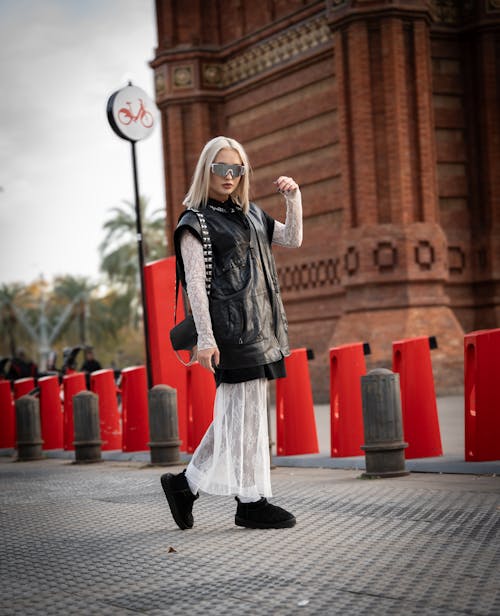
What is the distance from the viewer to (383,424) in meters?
7.81

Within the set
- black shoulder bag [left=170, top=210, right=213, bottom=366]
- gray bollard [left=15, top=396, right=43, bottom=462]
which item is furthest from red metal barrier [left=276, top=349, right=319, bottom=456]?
black shoulder bag [left=170, top=210, right=213, bottom=366]

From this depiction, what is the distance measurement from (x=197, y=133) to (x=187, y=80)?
1355mm

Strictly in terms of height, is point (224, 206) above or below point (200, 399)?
above

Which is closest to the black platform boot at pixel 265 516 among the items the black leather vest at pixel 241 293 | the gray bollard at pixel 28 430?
the black leather vest at pixel 241 293

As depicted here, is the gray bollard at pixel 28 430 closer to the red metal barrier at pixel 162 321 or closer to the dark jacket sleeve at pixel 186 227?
the red metal barrier at pixel 162 321

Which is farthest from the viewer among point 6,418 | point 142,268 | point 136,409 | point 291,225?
point 6,418

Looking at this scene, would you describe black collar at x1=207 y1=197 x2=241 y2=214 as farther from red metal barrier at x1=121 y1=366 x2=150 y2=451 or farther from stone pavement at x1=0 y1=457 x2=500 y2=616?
red metal barrier at x1=121 y1=366 x2=150 y2=451

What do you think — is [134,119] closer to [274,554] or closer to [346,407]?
[346,407]

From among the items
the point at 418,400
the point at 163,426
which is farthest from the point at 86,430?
the point at 418,400

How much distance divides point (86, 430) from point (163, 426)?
174 centimetres

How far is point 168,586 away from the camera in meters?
4.29

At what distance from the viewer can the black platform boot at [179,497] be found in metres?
5.68

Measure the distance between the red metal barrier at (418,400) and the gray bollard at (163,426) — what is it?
8.09 ft

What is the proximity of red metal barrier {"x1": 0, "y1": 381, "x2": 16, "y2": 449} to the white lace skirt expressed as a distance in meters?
10.8
